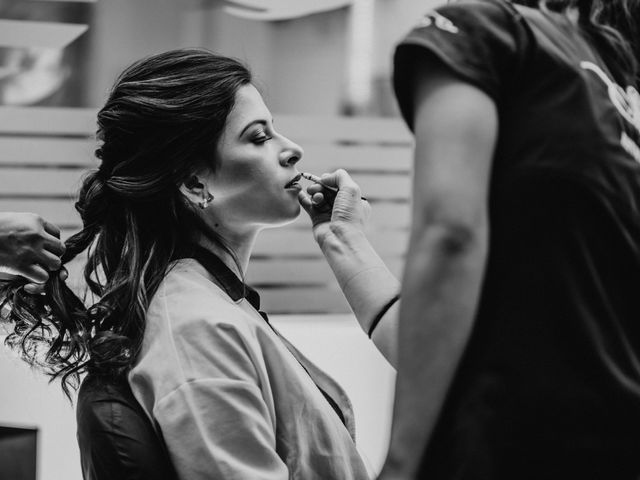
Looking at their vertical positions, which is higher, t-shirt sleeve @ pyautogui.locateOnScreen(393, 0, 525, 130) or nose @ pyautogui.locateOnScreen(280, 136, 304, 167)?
t-shirt sleeve @ pyautogui.locateOnScreen(393, 0, 525, 130)

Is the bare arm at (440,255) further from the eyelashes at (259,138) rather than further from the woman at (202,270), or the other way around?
the eyelashes at (259,138)

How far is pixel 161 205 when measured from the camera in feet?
5.59

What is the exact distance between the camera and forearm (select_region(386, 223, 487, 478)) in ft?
2.74

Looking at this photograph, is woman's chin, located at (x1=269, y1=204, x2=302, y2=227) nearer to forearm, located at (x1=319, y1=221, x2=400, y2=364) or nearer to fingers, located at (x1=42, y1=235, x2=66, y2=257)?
forearm, located at (x1=319, y1=221, x2=400, y2=364)

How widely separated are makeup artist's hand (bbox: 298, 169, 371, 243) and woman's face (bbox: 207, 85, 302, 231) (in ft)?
0.11

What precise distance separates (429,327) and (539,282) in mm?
131

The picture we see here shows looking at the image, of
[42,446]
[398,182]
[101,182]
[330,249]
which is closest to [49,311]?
[101,182]

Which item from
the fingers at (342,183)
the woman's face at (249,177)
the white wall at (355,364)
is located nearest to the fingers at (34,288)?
the woman's face at (249,177)

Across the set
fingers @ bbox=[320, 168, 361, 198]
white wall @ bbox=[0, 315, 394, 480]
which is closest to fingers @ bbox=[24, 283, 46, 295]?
fingers @ bbox=[320, 168, 361, 198]

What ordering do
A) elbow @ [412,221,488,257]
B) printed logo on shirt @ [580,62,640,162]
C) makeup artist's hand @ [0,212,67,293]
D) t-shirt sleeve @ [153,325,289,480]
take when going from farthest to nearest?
1. makeup artist's hand @ [0,212,67,293]
2. t-shirt sleeve @ [153,325,289,480]
3. printed logo on shirt @ [580,62,640,162]
4. elbow @ [412,221,488,257]

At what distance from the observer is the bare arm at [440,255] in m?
0.84

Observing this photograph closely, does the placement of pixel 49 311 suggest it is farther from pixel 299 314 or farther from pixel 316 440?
pixel 299 314

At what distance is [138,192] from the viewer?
1.66m

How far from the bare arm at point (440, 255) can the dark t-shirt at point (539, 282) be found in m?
0.03
